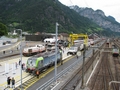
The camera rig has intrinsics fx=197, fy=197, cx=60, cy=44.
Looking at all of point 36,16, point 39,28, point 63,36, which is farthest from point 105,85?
point 36,16

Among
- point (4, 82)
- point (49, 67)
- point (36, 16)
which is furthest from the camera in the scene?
Result: point (36, 16)

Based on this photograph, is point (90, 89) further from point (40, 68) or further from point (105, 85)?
point (40, 68)

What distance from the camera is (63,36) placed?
431 ft

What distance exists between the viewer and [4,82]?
96.9 ft

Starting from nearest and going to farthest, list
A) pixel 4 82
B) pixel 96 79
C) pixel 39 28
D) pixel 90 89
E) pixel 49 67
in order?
pixel 90 89 < pixel 4 82 < pixel 96 79 < pixel 49 67 < pixel 39 28

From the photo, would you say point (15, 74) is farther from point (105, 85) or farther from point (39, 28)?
point (39, 28)

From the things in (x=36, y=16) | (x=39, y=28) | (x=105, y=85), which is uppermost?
(x=36, y=16)

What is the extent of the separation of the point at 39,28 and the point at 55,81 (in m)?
156

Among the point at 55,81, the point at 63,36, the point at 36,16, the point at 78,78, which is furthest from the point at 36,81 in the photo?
the point at 36,16

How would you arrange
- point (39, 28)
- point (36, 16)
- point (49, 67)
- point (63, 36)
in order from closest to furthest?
point (49, 67)
point (63, 36)
point (39, 28)
point (36, 16)

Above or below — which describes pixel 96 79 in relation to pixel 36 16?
below

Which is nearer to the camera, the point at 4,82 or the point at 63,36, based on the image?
the point at 4,82

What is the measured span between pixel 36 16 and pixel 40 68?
168707 mm

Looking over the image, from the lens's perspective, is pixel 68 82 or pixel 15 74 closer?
pixel 68 82
